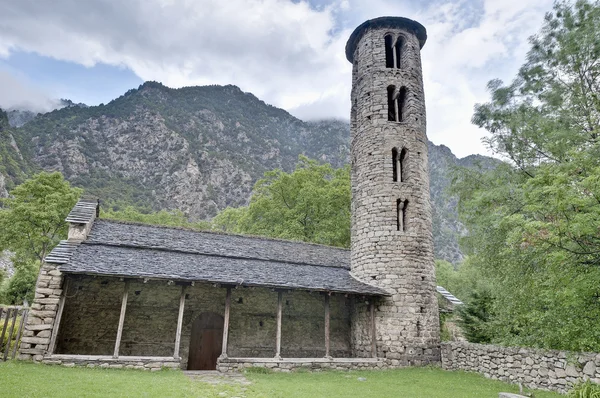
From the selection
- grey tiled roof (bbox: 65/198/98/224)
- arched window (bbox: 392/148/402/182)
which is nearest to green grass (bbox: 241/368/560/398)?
arched window (bbox: 392/148/402/182)

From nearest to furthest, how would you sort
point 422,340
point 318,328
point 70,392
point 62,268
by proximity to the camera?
point 70,392
point 62,268
point 422,340
point 318,328

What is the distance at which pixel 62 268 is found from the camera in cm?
1053

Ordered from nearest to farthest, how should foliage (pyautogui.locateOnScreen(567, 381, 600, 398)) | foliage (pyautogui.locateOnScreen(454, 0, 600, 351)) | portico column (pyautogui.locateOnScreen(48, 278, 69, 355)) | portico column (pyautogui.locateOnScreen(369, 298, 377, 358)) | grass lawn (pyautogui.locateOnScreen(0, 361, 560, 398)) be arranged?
1. grass lawn (pyautogui.locateOnScreen(0, 361, 560, 398))
2. foliage (pyautogui.locateOnScreen(567, 381, 600, 398))
3. foliage (pyautogui.locateOnScreen(454, 0, 600, 351))
4. portico column (pyautogui.locateOnScreen(48, 278, 69, 355))
5. portico column (pyautogui.locateOnScreen(369, 298, 377, 358))

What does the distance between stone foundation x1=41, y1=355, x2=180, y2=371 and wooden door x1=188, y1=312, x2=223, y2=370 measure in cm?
239

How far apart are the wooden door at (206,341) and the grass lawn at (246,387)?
2.96 meters

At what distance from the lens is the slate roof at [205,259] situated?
38.4 feet

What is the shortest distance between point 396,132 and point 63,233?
2206 centimetres

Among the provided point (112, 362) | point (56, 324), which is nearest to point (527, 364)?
point (112, 362)

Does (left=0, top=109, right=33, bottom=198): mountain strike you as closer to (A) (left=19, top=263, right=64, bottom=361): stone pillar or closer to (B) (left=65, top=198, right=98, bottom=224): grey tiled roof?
(B) (left=65, top=198, right=98, bottom=224): grey tiled roof

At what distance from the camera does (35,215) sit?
2238 cm

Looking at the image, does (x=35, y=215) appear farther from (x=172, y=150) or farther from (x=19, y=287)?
(x=172, y=150)

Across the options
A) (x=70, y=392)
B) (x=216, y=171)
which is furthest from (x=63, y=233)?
(x=216, y=171)

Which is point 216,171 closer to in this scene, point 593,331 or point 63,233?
point 63,233

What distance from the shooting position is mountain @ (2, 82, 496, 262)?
7394 cm
